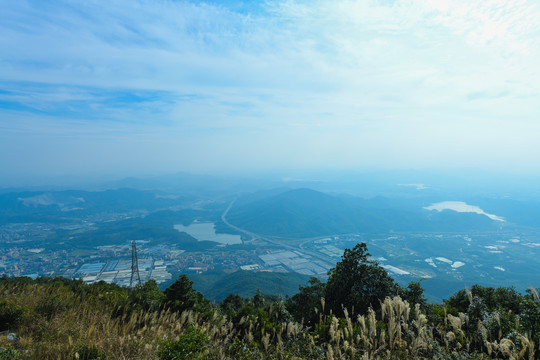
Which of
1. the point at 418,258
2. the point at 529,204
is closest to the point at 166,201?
the point at 418,258

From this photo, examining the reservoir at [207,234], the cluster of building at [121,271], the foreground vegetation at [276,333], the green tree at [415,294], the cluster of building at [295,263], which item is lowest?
the reservoir at [207,234]

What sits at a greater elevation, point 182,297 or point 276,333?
point 276,333

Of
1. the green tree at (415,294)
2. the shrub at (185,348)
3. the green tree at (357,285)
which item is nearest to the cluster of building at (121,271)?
the green tree at (357,285)

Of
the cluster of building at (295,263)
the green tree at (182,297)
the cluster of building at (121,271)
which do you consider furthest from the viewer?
the cluster of building at (295,263)

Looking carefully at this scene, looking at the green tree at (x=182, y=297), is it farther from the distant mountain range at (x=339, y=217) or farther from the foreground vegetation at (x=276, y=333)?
the distant mountain range at (x=339, y=217)

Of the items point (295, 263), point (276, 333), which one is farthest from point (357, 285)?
point (295, 263)

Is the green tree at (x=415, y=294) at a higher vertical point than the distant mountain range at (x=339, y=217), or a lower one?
higher

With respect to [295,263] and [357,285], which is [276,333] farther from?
[295,263]
